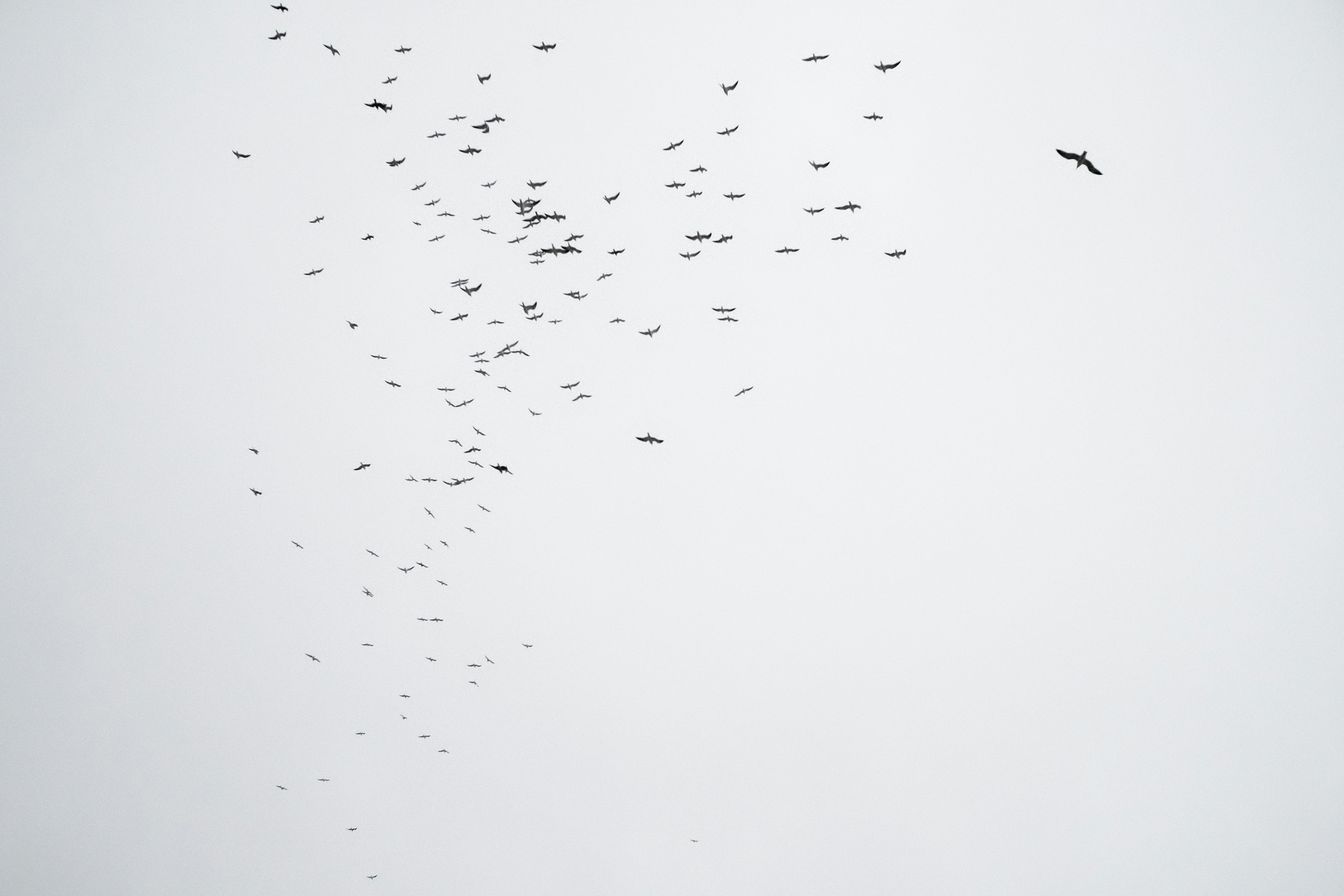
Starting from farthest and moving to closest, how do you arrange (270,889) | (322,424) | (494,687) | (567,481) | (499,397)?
1. (499,397)
2. (567,481)
3. (322,424)
4. (494,687)
5. (270,889)

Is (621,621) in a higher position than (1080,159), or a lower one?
lower

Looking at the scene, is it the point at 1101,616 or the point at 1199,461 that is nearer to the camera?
the point at 1101,616

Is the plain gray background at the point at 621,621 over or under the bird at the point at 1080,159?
under

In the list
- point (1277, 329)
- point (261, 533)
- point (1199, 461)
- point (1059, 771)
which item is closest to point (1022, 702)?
point (1059, 771)

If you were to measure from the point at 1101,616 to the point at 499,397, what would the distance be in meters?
89.4

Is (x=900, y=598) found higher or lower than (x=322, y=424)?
lower

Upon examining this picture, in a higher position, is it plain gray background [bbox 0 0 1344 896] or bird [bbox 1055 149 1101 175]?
bird [bbox 1055 149 1101 175]

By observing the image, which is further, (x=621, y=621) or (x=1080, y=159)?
(x=621, y=621)

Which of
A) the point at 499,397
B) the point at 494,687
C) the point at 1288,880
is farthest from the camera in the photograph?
the point at 499,397

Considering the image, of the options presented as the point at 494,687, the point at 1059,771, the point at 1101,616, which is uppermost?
the point at 494,687

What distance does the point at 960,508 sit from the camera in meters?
108

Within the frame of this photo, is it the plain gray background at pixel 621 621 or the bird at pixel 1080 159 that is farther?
the plain gray background at pixel 621 621

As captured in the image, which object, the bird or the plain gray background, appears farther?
the plain gray background

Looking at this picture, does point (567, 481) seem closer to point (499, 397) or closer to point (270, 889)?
point (499, 397)
